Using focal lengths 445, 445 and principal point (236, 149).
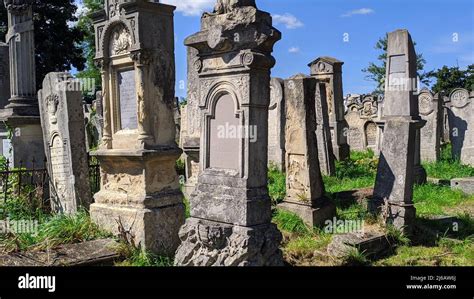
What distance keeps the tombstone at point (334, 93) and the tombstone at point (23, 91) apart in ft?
27.5

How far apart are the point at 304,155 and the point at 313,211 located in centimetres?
93

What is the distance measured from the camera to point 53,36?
2659cm

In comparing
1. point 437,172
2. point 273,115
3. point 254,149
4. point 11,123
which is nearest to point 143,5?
point 254,149

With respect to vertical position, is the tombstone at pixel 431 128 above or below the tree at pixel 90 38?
below

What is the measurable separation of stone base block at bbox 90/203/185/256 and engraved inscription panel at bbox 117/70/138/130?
1.17 m

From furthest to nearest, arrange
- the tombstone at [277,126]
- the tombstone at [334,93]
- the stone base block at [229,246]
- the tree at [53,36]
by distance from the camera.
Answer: the tree at [53,36]
the tombstone at [334,93]
the tombstone at [277,126]
the stone base block at [229,246]

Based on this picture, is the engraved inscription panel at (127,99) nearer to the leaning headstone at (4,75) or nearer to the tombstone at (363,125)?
the leaning headstone at (4,75)

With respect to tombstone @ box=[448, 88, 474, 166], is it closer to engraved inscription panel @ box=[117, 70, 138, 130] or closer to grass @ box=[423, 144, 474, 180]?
grass @ box=[423, 144, 474, 180]

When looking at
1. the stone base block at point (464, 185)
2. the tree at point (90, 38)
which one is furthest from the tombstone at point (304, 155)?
the tree at point (90, 38)

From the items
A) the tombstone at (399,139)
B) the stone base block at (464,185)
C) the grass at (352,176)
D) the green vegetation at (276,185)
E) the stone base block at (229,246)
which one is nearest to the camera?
the stone base block at (229,246)

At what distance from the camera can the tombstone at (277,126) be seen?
12.8m

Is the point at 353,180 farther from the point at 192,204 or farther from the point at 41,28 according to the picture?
the point at 41,28

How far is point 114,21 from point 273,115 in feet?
25.6

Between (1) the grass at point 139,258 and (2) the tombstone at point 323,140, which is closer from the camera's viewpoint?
(1) the grass at point 139,258
